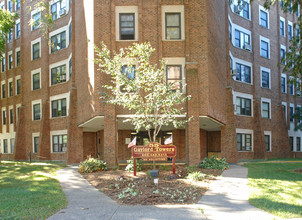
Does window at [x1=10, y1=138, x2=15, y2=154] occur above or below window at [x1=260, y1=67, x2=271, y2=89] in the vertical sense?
below

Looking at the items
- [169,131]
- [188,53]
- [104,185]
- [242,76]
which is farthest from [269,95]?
[104,185]

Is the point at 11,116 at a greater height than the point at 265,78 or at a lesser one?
lesser

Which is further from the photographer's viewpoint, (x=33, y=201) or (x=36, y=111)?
(x=36, y=111)

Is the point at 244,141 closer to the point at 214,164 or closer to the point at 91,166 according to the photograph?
the point at 214,164

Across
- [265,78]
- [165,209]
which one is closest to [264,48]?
[265,78]

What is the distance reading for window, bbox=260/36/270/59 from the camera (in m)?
31.5

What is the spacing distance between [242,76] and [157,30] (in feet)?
43.8

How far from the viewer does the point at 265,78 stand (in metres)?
31.6

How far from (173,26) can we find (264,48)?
16.5 meters

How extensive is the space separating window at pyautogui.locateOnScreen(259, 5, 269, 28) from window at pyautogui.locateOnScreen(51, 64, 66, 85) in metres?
20.3

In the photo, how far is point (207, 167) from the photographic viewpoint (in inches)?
660

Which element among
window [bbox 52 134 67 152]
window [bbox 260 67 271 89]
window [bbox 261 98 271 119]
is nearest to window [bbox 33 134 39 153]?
window [bbox 52 134 67 152]

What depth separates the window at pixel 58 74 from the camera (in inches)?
1099

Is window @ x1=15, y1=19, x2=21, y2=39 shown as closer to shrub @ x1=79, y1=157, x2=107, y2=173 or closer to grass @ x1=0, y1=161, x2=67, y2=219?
shrub @ x1=79, y1=157, x2=107, y2=173
